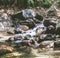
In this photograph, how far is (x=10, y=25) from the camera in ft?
49.4

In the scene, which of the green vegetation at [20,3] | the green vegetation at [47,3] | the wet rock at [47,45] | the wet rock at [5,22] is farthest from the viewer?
the green vegetation at [47,3]

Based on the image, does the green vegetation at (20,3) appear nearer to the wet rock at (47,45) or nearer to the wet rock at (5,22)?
the wet rock at (5,22)

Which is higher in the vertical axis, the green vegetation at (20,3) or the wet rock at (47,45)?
the green vegetation at (20,3)

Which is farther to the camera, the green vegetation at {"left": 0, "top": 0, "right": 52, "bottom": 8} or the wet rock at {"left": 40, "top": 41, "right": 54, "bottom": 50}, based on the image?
the green vegetation at {"left": 0, "top": 0, "right": 52, "bottom": 8}

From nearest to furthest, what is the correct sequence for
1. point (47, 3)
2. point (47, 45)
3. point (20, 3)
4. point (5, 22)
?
point (47, 45) → point (5, 22) → point (20, 3) → point (47, 3)

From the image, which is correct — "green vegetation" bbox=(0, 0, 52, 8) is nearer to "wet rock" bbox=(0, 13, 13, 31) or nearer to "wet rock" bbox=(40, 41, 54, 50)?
"wet rock" bbox=(0, 13, 13, 31)

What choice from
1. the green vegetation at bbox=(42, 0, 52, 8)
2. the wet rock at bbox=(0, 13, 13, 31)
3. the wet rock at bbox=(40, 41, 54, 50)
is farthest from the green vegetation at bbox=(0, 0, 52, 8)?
the wet rock at bbox=(40, 41, 54, 50)

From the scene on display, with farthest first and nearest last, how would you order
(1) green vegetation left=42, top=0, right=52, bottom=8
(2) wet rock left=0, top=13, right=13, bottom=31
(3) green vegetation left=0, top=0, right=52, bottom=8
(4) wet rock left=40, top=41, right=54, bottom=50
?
(1) green vegetation left=42, top=0, right=52, bottom=8 → (3) green vegetation left=0, top=0, right=52, bottom=8 → (2) wet rock left=0, top=13, right=13, bottom=31 → (4) wet rock left=40, top=41, right=54, bottom=50

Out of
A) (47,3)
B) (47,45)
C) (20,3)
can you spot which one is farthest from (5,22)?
(47,45)

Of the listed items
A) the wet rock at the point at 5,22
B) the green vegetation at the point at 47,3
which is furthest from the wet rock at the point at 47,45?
the green vegetation at the point at 47,3

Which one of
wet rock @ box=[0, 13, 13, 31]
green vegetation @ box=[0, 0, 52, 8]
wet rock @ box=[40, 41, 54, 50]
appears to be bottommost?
wet rock @ box=[40, 41, 54, 50]

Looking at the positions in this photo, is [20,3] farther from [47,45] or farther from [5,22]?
[47,45]

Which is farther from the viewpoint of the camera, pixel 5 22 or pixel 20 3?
pixel 20 3

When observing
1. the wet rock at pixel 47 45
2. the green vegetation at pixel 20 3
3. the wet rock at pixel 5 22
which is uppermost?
the green vegetation at pixel 20 3
